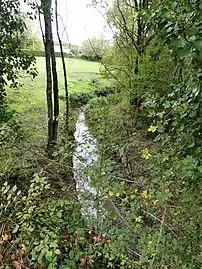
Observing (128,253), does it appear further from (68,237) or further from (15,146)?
(15,146)

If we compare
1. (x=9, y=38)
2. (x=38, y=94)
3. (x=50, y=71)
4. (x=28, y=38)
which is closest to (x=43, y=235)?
(x=9, y=38)

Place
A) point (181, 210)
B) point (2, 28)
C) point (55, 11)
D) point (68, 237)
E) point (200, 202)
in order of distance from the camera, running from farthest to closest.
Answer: point (55, 11), point (2, 28), point (68, 237), point (181, 210), point (200, 202)

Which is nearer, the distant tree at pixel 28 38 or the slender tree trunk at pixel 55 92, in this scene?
the distant tree at pixel 28 38

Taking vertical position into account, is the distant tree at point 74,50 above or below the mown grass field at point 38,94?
above

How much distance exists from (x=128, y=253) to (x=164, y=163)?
3.42ft

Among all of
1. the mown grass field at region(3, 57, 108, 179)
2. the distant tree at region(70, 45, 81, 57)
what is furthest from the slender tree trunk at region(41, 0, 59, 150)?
the distant tree at region(70, 45, 81, 57)

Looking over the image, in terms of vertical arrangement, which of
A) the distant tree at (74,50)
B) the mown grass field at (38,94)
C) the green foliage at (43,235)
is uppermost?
the distant tree at (74,50)

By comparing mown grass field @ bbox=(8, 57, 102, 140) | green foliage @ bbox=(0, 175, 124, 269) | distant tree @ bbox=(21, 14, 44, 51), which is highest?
distant tree @ bbox=(21, 14, 44, 51)

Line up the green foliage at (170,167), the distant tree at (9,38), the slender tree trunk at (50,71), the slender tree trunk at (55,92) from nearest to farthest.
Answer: the green foliage at (170,167)
the distant tree at (9,38)
the slender tree trunk at (50,71)
the slender tree trunk at (55,92)

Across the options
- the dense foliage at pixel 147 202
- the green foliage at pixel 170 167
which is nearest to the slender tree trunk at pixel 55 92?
the dense foliage at pixel 147 202

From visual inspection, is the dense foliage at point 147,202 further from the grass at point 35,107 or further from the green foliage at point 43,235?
the grass at point 35,107

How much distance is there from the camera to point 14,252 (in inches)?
80.4

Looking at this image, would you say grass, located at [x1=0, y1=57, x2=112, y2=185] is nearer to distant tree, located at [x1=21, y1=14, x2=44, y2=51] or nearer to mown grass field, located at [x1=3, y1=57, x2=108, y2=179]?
mown grass field, located at [x1=3, y1=57, x2=108, y2=179]

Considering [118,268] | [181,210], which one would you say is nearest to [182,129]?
[181,210]
